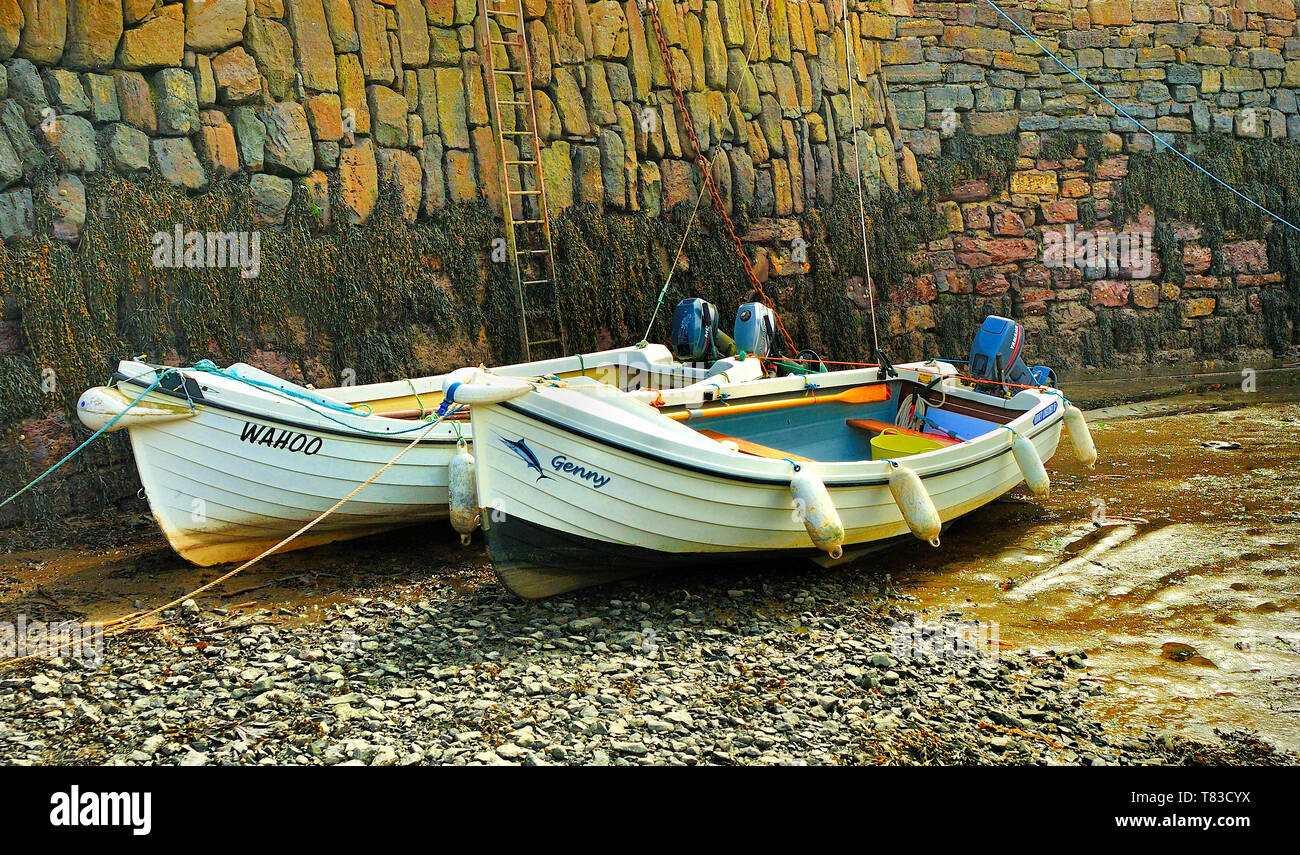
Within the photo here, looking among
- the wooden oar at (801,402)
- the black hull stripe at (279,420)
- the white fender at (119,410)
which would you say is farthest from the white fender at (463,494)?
the white fender at (119,410)

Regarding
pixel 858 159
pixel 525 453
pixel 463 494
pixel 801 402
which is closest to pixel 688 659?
pixel 525 453

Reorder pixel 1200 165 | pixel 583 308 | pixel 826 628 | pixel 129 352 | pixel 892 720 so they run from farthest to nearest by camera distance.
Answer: pixel 1200 165, pixel 583 308, pixel 129 352, pixel 826 628, pixel 892 720

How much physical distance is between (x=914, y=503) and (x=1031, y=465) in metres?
1.26

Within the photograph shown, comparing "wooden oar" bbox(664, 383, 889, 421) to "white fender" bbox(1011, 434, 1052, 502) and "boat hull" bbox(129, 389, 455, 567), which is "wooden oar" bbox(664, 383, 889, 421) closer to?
"white fender" bbox(1011, 434, 1052, 502)

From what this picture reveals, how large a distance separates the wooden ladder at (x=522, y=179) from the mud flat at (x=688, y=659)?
276cm

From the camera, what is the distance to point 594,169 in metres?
9.48

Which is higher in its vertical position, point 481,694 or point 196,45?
point 196,45

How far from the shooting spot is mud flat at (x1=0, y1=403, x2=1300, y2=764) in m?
4.17

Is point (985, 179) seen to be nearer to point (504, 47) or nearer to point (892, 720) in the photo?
point (504, 47)

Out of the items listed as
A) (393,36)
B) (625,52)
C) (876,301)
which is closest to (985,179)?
(876,301)

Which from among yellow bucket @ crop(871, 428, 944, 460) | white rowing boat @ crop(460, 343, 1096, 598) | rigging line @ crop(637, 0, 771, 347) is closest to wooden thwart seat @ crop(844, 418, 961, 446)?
yellow bucket @ crop(871, 428, 944, 460)

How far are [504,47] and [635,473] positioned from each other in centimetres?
517

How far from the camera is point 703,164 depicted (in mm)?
10039

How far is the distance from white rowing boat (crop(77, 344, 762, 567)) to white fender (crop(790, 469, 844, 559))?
2.17m
